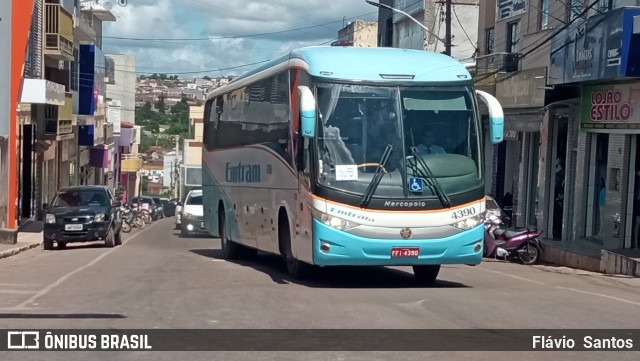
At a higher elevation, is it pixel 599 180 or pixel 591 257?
pixel 599 180

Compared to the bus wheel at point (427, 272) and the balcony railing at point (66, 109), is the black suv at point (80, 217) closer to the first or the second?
the bus wheel at point (427, 272)

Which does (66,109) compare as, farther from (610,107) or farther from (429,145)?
(429,145)

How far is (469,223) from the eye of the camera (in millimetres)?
14695

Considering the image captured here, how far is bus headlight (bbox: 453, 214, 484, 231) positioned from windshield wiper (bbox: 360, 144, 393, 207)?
1380mm

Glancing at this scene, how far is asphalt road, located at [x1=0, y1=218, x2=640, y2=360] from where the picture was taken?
35.0ft

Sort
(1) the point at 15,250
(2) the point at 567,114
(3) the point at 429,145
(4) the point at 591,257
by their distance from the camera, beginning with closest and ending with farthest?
1. (3) the point at 429,145
2. (4) the point at 591,257
3. (1) the point at 15,250
4. (2) the point at 567,114

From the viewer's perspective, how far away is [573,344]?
984cm

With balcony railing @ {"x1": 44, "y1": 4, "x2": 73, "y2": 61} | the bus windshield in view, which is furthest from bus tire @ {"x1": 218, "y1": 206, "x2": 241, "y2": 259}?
balcony railing @ {"x1": 44, "y1": 4, "x2": 73, "y2": 61}

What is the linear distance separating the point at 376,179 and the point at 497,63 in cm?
2186

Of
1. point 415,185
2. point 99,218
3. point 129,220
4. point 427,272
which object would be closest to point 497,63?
point 99,218

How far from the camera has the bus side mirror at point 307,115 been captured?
1396 centimetres

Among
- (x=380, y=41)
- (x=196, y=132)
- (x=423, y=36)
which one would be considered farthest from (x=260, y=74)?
(x=196, y=132)

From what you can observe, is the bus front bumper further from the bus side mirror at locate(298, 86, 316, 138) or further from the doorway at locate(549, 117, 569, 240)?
the doorway at locate(549, 117, 569, 240)

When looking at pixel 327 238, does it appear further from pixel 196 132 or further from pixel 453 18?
pixel 196 132
